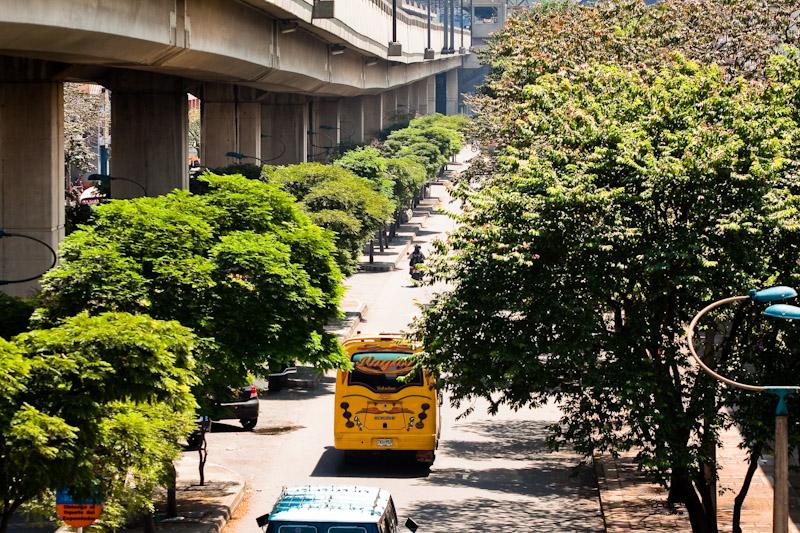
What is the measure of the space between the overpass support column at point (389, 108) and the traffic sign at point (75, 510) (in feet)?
329

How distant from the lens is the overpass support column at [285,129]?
76.6 meters

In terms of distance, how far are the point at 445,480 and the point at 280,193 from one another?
6578mm

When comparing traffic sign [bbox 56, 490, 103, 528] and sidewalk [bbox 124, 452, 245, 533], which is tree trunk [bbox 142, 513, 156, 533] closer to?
sidewalk [bbox 124, 452, 245, 533]

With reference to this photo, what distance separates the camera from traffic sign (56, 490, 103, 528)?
15.1m

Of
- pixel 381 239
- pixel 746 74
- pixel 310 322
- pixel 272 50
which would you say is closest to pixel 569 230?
pixel 310 322

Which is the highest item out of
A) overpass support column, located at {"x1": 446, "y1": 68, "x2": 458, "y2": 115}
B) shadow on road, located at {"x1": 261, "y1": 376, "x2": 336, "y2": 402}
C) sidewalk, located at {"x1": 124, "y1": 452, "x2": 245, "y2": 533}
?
overpass support column, located at {"x1": 446, "y1": 68, "x2": 458, "y2": 115}

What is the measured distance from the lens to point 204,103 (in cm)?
5878

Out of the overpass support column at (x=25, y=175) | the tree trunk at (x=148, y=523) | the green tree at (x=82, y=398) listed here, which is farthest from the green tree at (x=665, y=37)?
the green tree at (x=82, y=398)

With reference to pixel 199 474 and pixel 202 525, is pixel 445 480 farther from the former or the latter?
pixel 202 525

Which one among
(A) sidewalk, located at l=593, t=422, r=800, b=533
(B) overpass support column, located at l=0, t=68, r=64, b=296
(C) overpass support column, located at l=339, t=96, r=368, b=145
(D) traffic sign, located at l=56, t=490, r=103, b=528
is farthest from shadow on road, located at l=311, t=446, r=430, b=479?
(C) overpass support column, located at l=339, t=96, r=368, b=145

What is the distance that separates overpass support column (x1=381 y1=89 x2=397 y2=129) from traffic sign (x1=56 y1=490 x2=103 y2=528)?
10016 centimetres

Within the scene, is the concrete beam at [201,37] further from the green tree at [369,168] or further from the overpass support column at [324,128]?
the overpass support column at [324,128]

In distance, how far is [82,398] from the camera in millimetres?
14750

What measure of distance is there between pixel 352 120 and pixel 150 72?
2199 inches
